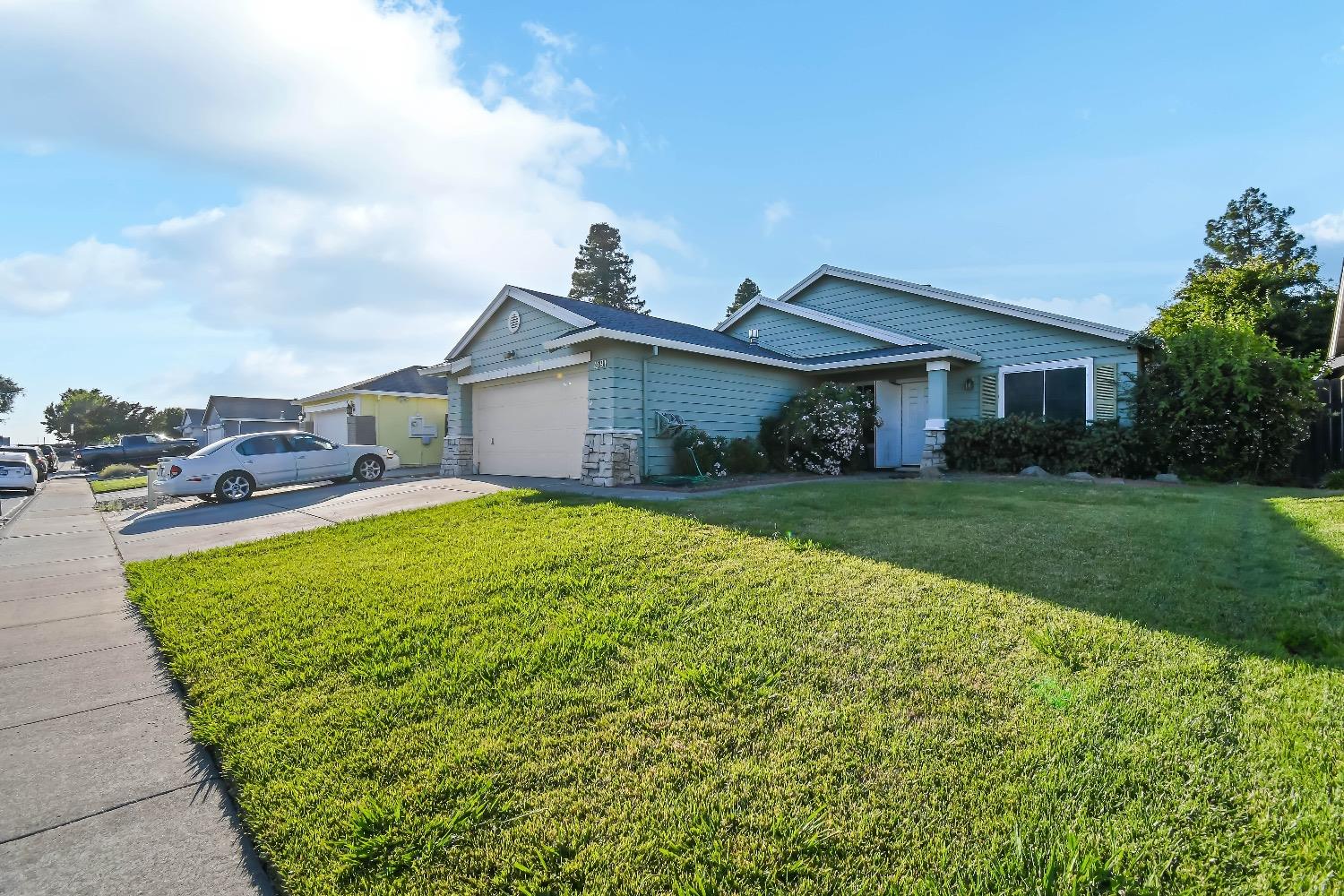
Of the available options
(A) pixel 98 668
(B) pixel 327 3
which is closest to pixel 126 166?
(B) pixel 327 3

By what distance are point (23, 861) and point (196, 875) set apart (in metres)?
0.69

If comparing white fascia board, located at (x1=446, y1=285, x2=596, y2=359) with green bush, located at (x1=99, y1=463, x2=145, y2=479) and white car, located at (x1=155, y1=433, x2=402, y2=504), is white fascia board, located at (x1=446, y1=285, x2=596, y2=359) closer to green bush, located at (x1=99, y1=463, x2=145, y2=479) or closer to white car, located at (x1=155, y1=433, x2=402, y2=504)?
white car, located at (x1=155, y1=433, x2=402, y2=504)

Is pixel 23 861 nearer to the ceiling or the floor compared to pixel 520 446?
nearer to the floor

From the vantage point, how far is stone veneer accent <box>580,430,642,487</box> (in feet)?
35.3

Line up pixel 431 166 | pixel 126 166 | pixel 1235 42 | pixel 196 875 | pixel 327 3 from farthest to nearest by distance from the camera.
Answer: pixel 431 166
pixel 1235 42
pixel 126 166
pixel 327 3
pixel 196 875

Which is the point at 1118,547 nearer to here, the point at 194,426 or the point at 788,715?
the point at 788,715

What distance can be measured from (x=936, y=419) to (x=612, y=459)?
7158 millimetres

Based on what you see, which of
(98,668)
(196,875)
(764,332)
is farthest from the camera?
(764,332)

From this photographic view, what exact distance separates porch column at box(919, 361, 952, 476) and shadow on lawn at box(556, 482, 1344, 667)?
412cm

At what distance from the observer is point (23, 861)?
2.10 meters

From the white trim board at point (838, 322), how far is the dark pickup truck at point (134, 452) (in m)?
27.3

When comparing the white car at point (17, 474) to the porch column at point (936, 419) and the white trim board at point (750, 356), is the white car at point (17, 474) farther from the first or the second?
the porch column at point (936, 419)

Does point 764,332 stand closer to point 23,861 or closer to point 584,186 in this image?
point 584,186

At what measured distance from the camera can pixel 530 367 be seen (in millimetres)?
12633
